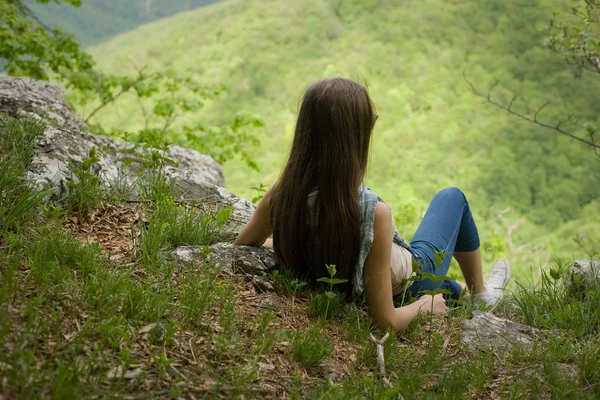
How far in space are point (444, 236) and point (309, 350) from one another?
1.35 metres

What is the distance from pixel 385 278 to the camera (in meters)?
2.20

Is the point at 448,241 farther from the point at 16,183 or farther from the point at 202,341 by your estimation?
the point at 16,183

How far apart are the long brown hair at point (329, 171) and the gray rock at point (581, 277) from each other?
145 centimetres

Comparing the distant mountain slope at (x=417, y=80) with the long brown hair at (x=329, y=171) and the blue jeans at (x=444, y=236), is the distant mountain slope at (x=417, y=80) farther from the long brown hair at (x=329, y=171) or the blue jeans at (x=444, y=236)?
the long brown hair at (x=329, y=171)

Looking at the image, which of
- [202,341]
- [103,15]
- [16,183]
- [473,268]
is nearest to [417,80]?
[103,15]

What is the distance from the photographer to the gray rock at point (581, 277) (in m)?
2.84

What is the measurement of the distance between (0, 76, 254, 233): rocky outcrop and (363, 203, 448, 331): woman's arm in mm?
928

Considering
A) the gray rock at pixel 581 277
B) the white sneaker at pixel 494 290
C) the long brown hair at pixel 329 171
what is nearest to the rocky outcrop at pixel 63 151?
the long brown hair at pixel 329 171

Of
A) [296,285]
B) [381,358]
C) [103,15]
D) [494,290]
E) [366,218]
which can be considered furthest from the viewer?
[103,15]

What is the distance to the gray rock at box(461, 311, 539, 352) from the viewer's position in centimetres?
236

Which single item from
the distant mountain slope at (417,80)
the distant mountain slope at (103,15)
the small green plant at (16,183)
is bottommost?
the distant mountain slope at (417,80)

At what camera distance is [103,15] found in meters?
66.2

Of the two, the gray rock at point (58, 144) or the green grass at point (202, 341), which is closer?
the green grass at point (202, 341)

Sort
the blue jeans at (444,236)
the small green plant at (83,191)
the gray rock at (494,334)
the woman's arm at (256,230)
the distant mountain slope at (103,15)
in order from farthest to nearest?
1. the distant mountain slope at (103,15)
2. the blue jeans at (444,236)
3. the small green plant at (83,191)
4. the woman's arm at (256,230)
5. the gray rock at (494,334)
